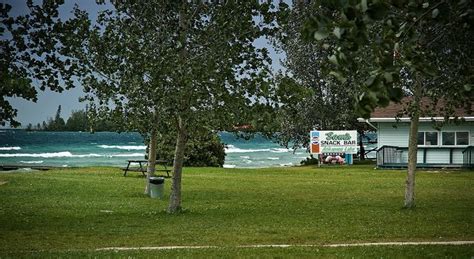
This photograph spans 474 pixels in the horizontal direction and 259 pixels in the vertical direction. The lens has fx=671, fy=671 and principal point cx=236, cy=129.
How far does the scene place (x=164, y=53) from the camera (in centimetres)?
1653

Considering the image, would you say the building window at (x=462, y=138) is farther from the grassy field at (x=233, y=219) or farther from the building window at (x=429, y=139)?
the grassy field at (x=233, y=219)

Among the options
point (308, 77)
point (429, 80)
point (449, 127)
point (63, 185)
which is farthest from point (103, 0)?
point (308, 77)

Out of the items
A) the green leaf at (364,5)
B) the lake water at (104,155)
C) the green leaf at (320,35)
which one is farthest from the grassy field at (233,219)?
the green leaf at (364,5)

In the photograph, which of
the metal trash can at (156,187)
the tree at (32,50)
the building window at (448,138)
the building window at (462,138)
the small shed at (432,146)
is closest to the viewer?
the tree at (32,50)

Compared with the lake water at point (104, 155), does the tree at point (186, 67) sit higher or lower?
higher

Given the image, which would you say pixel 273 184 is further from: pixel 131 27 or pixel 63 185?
pixel 131 27

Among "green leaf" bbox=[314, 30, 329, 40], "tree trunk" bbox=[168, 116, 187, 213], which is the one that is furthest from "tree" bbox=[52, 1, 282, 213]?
"green leaf" bbox=[314, 30, 329, 40]

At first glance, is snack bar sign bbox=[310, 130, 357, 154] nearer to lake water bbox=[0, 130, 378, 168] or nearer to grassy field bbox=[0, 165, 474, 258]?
lake water bbox=[0, 130, 378, 168]

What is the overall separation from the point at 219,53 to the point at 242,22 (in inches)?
38.2

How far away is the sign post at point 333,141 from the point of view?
156 ft

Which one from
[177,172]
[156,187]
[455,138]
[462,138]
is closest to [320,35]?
[177,172]

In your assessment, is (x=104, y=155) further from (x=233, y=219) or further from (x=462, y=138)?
(x=233, y=219)

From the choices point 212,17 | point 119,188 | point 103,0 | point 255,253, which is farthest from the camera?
point 119,188

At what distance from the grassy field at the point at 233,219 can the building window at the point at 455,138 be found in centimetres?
1443
